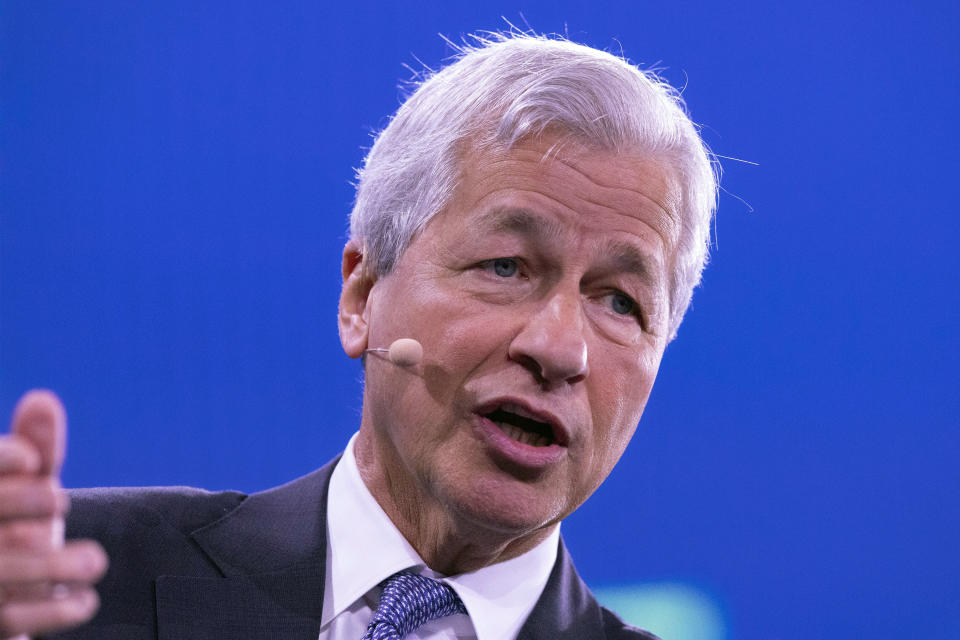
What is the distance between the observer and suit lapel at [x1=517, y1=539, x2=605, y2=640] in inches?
72.6

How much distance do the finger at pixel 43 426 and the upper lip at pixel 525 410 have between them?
784 millimetres

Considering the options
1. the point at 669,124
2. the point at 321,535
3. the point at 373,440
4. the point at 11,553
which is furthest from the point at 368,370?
the point at 11,553

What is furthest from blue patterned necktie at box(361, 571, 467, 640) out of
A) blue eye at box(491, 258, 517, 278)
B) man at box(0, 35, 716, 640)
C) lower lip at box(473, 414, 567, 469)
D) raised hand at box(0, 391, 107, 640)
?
raised hand at box(0, 391, 107, 640)

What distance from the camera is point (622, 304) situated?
1.80 meters

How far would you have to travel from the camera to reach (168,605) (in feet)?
5.40

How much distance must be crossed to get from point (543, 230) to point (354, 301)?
18.1 inches

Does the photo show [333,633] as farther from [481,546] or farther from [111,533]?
[111,533]

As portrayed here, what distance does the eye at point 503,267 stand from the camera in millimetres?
1705

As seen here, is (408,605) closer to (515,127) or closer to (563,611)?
(563,611)

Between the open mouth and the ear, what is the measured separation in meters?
0.33

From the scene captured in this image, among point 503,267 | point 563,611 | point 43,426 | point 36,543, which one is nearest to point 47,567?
point 36,543

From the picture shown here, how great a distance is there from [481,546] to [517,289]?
486mm

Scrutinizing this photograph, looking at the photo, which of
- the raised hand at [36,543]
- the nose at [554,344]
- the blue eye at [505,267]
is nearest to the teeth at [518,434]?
the nose at [554,344]

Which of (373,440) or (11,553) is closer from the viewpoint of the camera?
(11,553)
